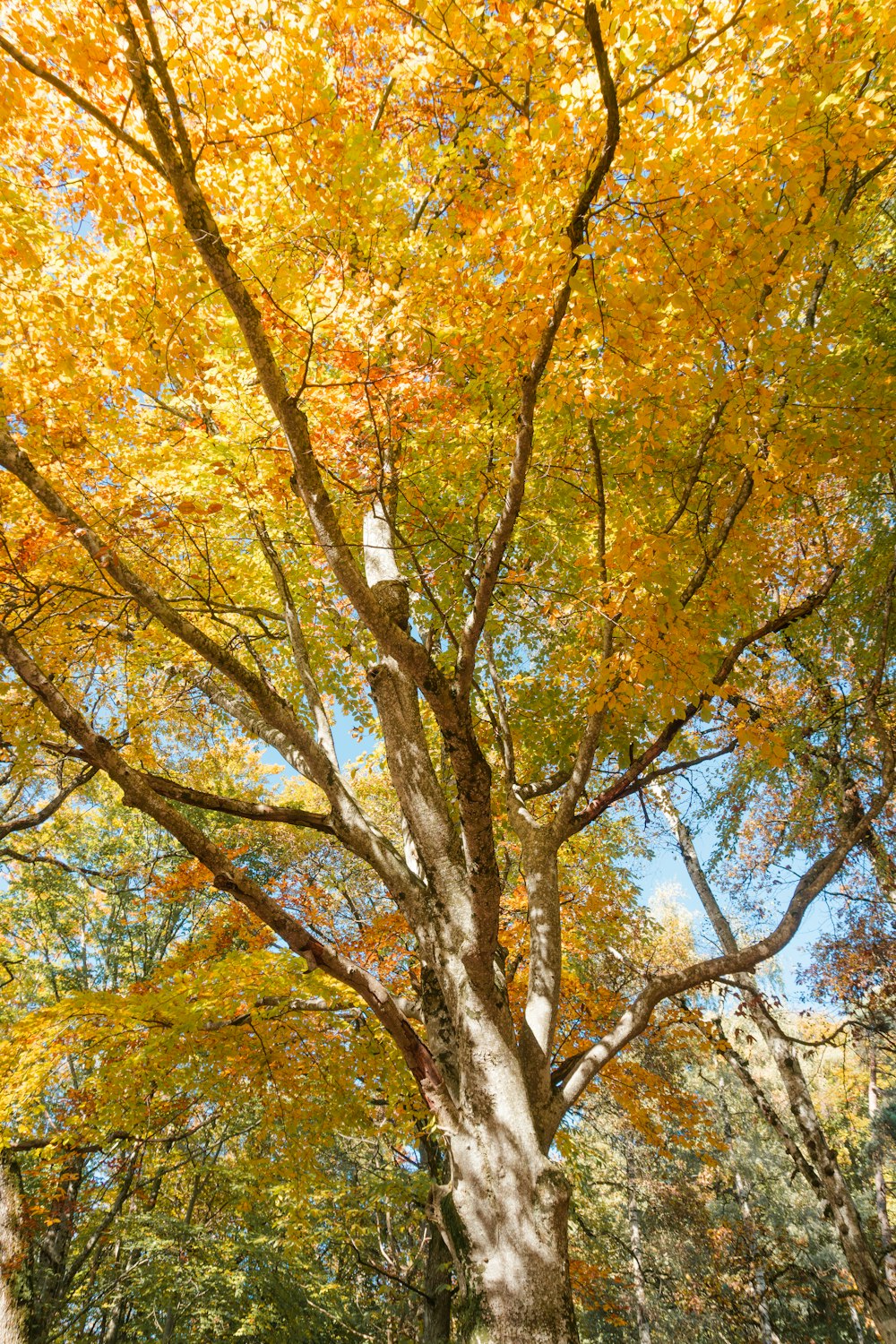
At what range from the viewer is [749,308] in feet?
11.8

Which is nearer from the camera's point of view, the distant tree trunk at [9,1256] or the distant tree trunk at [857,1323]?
the distant tree trunk at [9,1256]

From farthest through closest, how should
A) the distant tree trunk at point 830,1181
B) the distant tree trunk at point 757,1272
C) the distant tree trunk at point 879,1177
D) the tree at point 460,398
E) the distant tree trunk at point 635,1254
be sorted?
the distant tree trunk at point 635,1254 < the distant tree trunk at point 757,1272 < the distant tree trunk at point 879,1177 < the distant tree trunk at point 830,1181 < the tree at point 460,398

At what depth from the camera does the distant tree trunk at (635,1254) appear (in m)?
12.4

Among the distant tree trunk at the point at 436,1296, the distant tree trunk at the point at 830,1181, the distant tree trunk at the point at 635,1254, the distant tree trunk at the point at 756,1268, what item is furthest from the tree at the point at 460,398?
the distant tree trunk at the point at 635,1254

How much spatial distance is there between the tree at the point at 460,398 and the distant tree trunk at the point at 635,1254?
9503 mm

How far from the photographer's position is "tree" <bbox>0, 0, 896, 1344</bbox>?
2998mm

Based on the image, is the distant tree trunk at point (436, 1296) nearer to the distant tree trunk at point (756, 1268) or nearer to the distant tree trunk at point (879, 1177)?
the distant tree trunk at point (756, 1268)

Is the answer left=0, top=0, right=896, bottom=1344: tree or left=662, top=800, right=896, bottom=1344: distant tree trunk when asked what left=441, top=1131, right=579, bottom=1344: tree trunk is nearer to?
left=0, top=0, right=896, bottom=1344: tree

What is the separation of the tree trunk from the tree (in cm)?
1

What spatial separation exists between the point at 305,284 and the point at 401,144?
1.83m

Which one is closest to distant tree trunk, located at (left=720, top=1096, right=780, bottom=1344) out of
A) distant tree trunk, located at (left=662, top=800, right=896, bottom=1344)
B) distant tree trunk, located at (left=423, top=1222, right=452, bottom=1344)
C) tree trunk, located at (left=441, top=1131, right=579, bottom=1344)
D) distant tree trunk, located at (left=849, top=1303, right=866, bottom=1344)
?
distant tree trunk, located at (left=849, top=1303, right=866, bottom=1344)

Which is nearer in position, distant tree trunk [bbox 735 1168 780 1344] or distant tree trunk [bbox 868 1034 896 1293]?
distant tree trunk [bbox 868 1034 896 1293]

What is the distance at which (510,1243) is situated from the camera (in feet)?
9.34

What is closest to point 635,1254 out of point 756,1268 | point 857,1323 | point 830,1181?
point 756,1268
